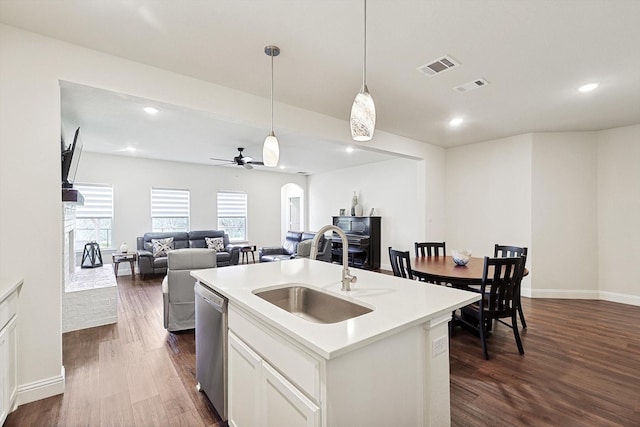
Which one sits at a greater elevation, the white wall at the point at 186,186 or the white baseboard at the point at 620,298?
the white wall at the point at 186,186

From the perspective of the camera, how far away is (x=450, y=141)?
5371 mm

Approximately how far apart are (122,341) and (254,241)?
568 centimetres

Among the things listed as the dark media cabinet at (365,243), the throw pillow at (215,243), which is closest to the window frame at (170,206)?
the throw pillow at (215,243)

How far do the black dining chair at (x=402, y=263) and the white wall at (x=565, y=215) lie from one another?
3.02 meters

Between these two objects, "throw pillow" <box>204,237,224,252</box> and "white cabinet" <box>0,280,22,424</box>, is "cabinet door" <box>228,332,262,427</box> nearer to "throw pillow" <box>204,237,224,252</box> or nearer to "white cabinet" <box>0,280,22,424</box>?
"white cabinet" <box>0,280,22,424</box>

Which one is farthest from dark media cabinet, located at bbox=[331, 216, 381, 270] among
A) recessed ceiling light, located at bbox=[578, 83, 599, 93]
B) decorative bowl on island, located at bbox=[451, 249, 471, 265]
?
recessed ceiling light, located at bbox=[578, 83, 599, 93]

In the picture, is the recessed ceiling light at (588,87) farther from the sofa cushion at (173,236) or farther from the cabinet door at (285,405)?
the sofa cushion at (173,236)

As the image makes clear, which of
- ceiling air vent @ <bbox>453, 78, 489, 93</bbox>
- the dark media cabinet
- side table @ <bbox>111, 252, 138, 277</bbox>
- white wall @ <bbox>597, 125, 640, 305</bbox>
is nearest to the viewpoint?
ceiling air vent @ <bbox>453, 78, 489, 93</bbox>

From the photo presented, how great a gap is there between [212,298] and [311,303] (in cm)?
64

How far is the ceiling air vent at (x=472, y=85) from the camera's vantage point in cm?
296

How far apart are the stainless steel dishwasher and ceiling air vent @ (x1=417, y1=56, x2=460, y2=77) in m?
2.58

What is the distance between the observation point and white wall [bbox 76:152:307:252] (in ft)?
21.2

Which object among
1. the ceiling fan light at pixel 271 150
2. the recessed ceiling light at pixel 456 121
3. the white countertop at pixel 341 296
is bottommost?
the white countertop at pixel 341 296

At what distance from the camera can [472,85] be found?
3.05 meters
